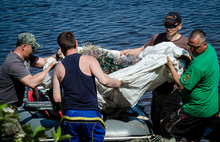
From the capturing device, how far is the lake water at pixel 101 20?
10281 millimetres

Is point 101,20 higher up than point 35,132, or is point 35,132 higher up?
point 35,132

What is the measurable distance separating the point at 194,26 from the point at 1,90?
32.1 ft

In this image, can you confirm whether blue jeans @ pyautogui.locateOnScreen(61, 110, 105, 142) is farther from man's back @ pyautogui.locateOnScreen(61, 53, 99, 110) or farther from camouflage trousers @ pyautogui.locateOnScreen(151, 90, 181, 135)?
camouflage trousers @ pyautogui.locateOnScreen(151, 90, 181, 135)

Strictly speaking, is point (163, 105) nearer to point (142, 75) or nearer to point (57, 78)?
point (142, 75)

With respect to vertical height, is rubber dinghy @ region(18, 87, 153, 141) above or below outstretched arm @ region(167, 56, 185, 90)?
below

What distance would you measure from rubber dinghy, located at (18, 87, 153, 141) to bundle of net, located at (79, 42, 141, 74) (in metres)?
0.70

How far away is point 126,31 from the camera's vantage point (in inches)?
439

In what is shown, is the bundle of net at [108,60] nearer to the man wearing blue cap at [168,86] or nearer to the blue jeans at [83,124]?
the man wearing blue cap at [168,86]

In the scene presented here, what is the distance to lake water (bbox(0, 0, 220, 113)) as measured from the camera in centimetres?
1028

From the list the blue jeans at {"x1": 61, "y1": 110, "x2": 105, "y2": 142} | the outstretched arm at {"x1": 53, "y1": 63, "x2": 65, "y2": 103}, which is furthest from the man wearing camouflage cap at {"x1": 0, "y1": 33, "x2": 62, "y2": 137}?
the blue jeans at {"x1": 61, "y1": 110, "x2": 105, "y2": 142}

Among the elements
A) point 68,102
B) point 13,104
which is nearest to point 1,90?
point 13,104

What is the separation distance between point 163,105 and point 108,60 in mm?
1189

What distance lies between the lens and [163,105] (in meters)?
4.17

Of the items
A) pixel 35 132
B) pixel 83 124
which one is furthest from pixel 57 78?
pixel 35 132
